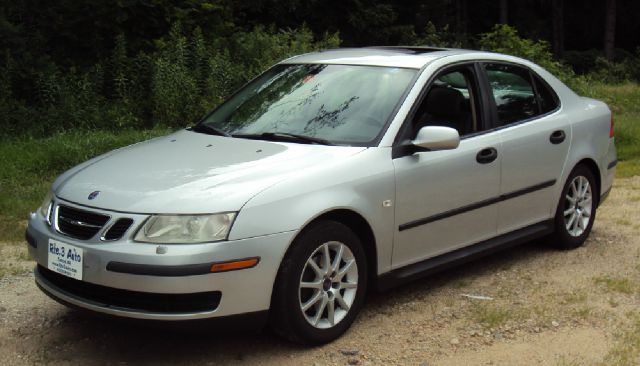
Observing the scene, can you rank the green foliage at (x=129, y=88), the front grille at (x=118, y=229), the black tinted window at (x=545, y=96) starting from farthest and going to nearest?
the green foliage at (x=129, y=88) < the black tinted window at (x=545, y=96) < the front grille at (x=118, y=229)

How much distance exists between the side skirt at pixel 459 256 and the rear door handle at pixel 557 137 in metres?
0.60

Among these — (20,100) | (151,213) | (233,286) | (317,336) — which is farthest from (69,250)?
(20,100)

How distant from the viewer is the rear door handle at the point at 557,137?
243 inches

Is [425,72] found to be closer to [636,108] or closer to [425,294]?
[425,294]

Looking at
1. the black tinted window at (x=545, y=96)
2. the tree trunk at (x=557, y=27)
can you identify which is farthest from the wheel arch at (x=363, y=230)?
the tree trunk at (x=557, y=27)

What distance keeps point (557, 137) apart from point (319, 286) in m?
2.56

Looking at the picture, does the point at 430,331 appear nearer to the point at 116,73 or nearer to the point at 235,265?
the point at 235,265

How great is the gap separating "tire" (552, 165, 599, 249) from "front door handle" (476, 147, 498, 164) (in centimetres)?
104

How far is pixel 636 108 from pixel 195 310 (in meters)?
13.3

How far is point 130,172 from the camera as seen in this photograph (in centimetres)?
465

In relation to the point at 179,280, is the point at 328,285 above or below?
below

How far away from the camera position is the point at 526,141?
19.4 feet

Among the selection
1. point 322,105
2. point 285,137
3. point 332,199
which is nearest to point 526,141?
point 322,105

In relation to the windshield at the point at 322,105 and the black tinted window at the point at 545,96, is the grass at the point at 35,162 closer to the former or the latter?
the windshield at the point at 322,105
